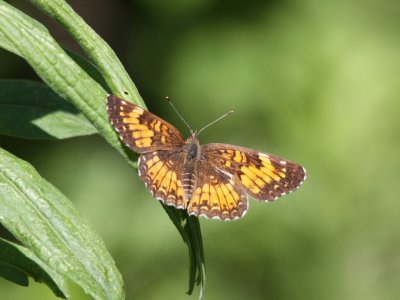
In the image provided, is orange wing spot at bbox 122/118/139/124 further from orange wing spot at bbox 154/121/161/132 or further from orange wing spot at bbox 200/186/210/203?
orange wing spot at bbox 200/186/210/203

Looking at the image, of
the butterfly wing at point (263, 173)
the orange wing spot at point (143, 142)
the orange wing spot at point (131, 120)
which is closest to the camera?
the orange wing spot at point (131, 120)

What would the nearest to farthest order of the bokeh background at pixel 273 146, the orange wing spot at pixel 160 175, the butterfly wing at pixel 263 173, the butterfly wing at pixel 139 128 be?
the butterfly wing at pixel 139 128 < the orange wing spot at pixel 160 175 < the butterfly wing at pixel 263 173 < the bokeh background at pixel 273 146

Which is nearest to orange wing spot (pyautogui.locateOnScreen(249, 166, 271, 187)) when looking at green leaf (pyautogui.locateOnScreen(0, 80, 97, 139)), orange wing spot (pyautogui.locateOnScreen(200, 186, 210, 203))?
orange wing spot (pyautogui.locateOnScreen(200, 186, 210, 203))

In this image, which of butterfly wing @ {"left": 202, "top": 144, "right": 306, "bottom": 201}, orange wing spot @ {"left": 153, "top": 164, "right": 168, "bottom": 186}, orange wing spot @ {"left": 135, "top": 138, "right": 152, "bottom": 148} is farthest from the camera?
butterfly wing @ {"left": 202, "top": 144, "right": 306, "bottom": 201}

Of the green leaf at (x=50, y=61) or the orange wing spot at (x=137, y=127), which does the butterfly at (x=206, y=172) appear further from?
the green leaf at (x=50, y=61)

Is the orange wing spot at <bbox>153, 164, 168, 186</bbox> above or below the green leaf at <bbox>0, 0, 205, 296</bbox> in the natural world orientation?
below

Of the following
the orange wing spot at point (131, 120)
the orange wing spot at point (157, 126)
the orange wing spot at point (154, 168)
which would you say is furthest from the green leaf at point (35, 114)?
the orange wing spot at point (157, 126)
